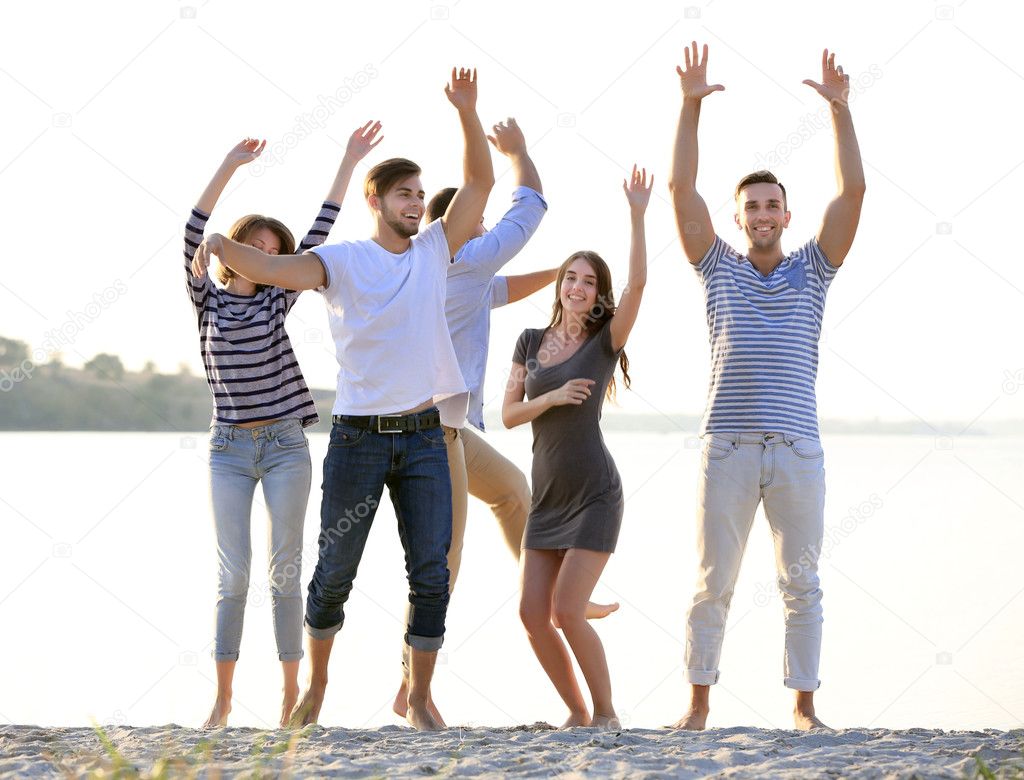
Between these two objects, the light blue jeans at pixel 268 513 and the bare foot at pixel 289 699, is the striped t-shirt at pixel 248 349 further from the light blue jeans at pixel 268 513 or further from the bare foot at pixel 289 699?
the bare foot at pixel 289 699

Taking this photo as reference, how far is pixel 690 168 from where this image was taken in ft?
12.9

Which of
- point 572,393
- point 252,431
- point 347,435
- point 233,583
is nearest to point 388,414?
point 347,435

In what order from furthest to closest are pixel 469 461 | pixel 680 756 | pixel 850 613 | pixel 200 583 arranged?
pixel 200 583 → pixel 850 613 → pixel 469 461 → pixel 680 756

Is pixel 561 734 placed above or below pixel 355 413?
below

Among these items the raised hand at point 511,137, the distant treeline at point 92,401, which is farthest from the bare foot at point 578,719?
the distant treeline at point 92,401

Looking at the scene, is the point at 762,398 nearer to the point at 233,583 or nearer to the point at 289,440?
the point at 289,440

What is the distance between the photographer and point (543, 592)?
13.0 feet

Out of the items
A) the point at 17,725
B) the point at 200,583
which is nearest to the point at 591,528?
the point at 17,725

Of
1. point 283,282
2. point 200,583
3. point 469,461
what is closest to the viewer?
point 283,282

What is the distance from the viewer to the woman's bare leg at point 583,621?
386 cm

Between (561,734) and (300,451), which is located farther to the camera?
(300,451)

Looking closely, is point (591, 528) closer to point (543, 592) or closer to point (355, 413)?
point (543, 592)

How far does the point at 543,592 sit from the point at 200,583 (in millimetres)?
4089

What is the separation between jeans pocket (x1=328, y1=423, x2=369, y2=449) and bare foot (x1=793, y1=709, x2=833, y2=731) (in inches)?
66.6
